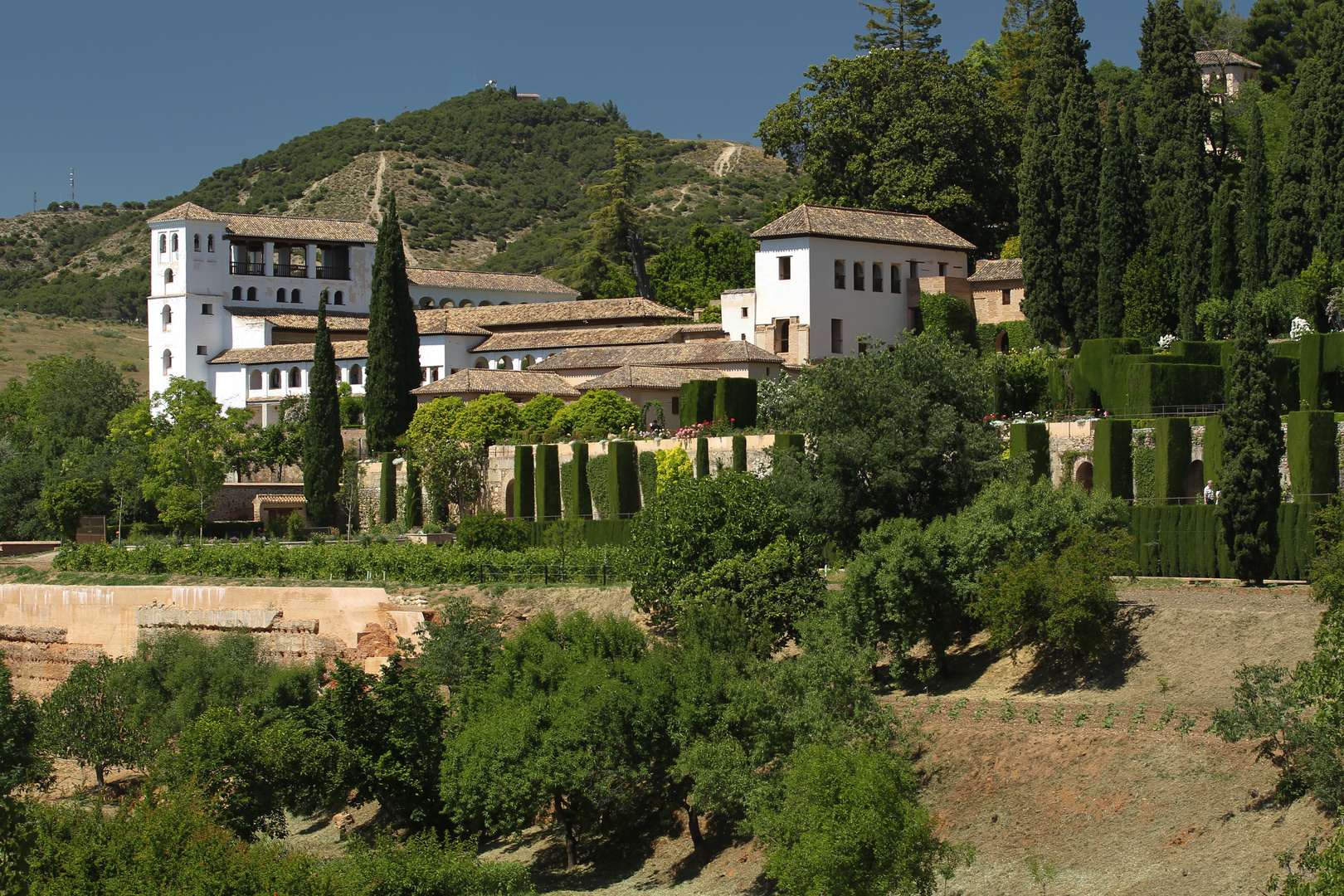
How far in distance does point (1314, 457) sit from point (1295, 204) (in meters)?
17.4

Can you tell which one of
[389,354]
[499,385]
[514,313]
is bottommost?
[499,385]

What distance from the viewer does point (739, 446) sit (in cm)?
3944

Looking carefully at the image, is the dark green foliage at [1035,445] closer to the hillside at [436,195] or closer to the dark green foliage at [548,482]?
the dark green foliage at [548,482]

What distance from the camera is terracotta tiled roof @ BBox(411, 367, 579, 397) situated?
50781 millimetres

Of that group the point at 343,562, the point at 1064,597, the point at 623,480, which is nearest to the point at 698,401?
the point at 623,480

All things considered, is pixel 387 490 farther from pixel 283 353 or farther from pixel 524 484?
pixel 283 353

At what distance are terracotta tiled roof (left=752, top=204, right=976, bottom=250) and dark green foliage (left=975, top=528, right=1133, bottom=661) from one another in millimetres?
28066

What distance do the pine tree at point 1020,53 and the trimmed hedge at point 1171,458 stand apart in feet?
108

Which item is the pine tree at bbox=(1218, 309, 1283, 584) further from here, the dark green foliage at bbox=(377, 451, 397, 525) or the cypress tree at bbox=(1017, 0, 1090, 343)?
the dark green foliage at bbox=(377, 451, 397, 525)

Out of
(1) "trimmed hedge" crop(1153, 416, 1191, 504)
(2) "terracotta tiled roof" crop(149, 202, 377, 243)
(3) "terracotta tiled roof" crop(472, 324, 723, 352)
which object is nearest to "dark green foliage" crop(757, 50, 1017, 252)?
(3) "terracotta tiled roof" crop(472, 324, 723, 352)

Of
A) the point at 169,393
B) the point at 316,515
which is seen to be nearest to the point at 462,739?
the point at 316,515

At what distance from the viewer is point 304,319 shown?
6731cm

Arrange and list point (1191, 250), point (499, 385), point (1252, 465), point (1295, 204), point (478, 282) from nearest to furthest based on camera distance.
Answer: point (1252, 465), point (1295, 204), point (1191, 250), point (499, 385), point (478, 282)

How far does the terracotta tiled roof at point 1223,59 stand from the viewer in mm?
71875
